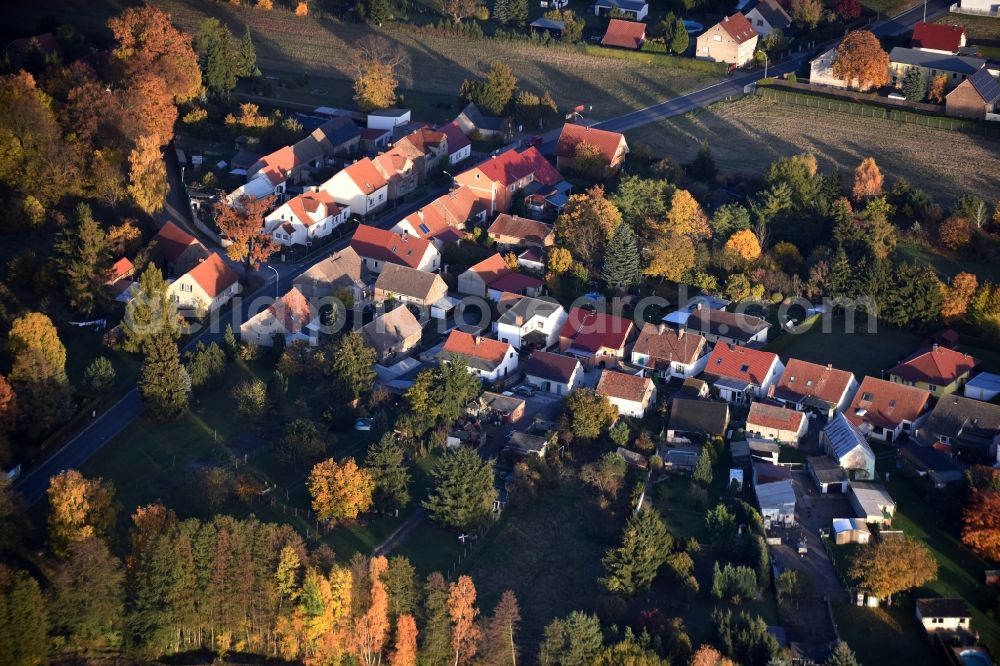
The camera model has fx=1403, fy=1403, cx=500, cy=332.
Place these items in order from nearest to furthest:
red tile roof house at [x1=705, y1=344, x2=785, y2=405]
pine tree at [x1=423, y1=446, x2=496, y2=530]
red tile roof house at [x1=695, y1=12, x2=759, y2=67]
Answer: pine tree at [x1=423, y1=446, x2=496, y2=530] → red tile roof house at [x1=705, y1=344, x2=785, y2=405] → red tile roof house at [x1=695, y1=12, x2=759, y2=67]

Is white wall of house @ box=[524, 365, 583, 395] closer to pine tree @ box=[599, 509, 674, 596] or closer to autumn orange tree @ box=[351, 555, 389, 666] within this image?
pine tree @ box=[599, 509, 674, 596]

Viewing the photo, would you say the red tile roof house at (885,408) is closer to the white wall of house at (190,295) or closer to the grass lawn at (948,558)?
the grass lawn at (948,558)

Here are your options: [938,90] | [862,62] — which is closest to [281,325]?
[862,62]

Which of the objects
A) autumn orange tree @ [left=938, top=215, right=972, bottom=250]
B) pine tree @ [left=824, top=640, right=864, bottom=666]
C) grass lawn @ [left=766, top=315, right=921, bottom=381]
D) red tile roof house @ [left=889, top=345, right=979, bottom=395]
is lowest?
grass lawn @ [left=766, top=315, right=921, bottom=381]

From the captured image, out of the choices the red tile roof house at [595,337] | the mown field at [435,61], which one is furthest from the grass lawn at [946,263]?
the mown field at [435,61]

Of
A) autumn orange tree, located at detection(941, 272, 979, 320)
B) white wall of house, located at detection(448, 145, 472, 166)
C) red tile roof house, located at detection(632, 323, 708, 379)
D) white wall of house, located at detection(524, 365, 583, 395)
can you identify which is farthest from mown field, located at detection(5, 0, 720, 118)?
white wall of house, located at detection(524, 365, 583, 395)

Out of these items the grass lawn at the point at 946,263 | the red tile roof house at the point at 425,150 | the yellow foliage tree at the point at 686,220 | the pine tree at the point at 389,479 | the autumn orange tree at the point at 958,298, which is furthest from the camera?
the red tile roof house at the point at 425,150

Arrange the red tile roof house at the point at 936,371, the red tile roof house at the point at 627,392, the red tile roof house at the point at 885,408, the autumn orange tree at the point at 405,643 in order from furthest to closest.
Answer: the red tile roof house at the point at 936,371, the red tile roof house at the point at 627,392, the red tile roof house at the point at 885,408, the autumn orange tree at the point at 405,643

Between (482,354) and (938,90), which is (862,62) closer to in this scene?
(938,90)
